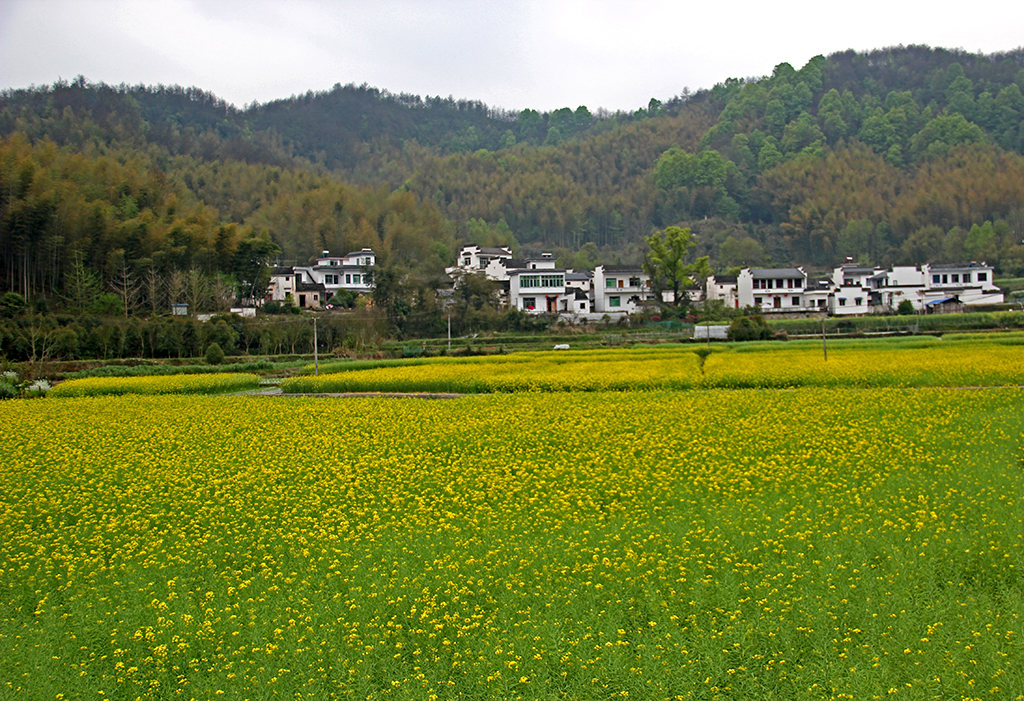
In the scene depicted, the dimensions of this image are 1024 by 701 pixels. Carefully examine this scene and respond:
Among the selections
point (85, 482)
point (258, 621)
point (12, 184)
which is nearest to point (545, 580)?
point (258, 621)

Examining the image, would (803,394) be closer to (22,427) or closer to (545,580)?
(545,580)

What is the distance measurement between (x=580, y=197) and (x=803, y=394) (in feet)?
363

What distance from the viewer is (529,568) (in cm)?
903

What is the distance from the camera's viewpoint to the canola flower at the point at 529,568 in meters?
6.88

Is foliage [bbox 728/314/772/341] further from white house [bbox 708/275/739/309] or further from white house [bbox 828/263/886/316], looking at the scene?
white house [bbox 708/275/739/309]

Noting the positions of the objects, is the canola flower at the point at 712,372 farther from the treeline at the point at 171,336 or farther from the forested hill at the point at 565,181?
the forested hill at the point at 565,181

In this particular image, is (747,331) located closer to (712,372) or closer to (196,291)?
(712,372)

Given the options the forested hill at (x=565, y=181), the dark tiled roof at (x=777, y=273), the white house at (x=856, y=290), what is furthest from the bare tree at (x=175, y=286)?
the white house at (x=856, y=290)

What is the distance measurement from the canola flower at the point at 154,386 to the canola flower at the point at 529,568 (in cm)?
1687

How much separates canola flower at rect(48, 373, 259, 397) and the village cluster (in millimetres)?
Result: 35428

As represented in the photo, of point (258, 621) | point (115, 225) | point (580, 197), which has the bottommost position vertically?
point (258, 621)

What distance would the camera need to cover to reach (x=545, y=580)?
8711 millimetres

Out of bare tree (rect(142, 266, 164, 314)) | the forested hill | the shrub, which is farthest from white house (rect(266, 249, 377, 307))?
the shrub

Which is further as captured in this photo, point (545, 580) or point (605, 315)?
point (605, 315)
